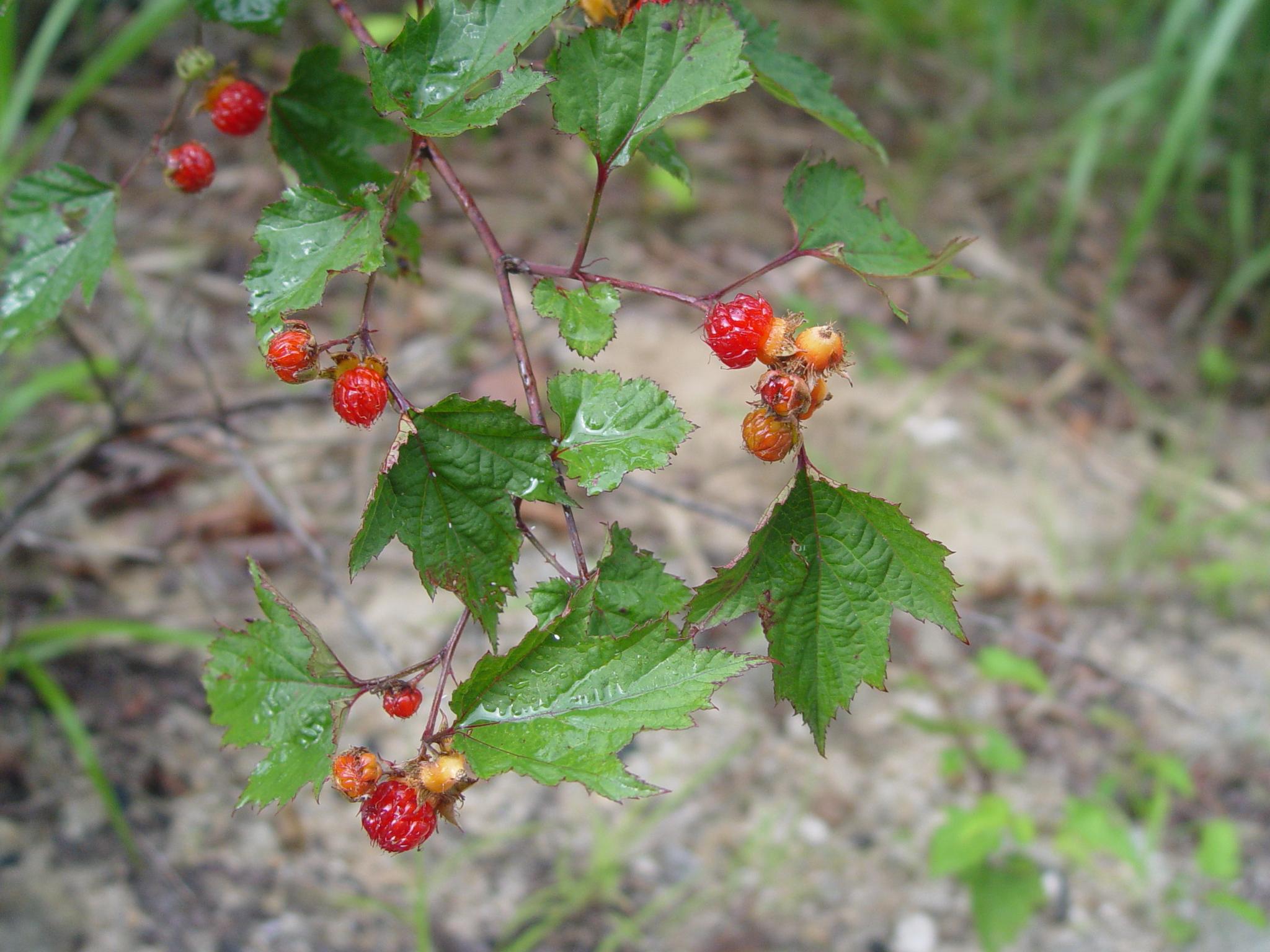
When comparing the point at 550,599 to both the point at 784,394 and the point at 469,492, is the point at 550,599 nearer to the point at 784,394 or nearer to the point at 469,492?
the point at 469,492

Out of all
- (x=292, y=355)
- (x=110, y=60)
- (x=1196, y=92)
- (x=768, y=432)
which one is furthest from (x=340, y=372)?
(x=1196, y=92)

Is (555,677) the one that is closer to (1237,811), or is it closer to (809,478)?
(809,478)

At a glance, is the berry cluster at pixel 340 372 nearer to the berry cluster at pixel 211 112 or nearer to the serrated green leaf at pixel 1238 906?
the berry cluster at pixel 211 112

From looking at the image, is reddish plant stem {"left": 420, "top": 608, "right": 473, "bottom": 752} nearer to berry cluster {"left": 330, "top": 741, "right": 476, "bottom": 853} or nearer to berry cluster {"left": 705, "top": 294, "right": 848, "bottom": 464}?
berry cluster {"left": 330, "top": 741, "right": 476, "bottom": 853}

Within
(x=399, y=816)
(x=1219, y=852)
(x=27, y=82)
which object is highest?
(x=399, y=816)

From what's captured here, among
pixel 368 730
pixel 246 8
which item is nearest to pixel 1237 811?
pixel 368 730

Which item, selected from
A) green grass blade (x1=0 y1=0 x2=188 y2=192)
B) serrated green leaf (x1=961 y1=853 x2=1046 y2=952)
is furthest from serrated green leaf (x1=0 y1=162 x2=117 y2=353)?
serrated green leaf (x1=961 y1=853 x2=1046 y2=952)
